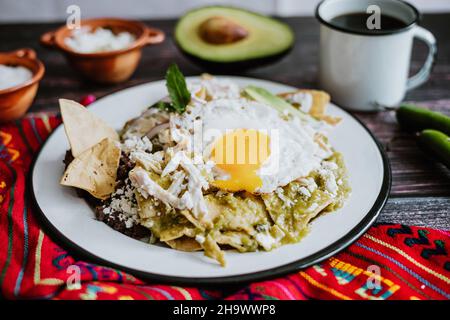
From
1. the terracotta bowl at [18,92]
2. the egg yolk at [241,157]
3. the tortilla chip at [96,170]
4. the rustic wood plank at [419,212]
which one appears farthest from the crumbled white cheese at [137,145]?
the rustic wood plank at [419,212]

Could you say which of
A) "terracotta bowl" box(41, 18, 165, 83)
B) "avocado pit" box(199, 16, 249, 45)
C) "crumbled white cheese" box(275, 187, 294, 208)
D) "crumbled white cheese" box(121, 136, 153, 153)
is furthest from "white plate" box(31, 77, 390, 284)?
"avocado pit" box(199, 16, 249, 45)

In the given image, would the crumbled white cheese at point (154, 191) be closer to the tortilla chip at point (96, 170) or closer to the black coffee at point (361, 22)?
the tortilla chip at point (96, 170)

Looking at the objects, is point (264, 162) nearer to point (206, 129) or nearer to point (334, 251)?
point (206, 129)

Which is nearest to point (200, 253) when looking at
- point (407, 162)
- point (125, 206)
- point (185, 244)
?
point (185, 244)

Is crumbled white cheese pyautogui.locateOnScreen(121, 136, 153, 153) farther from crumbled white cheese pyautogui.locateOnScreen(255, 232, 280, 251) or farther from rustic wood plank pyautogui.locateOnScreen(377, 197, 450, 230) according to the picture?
rustic wood plank pyautogui.locateOnScreen(377, 197, 450, 230)

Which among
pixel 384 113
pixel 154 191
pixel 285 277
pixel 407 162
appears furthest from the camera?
pixel 384 113

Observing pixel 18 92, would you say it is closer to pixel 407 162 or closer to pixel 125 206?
pixel 125 206
